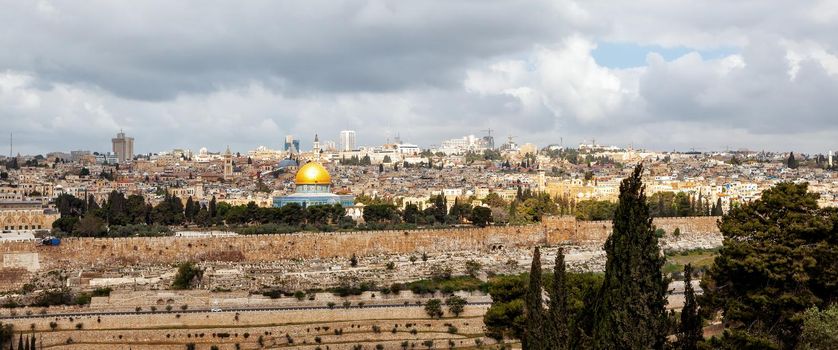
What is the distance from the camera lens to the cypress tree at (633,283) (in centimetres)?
1759

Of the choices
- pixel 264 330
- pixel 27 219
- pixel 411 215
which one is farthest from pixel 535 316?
pixel 27 219

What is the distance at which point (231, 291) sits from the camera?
38.6 m

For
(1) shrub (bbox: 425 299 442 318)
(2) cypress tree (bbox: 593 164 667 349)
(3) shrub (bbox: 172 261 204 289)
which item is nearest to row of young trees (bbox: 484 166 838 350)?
(2) cypress tree (bbox: 593 164 667 349)

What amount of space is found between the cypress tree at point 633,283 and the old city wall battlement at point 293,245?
112ft

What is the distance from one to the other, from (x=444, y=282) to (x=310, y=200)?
33.5m

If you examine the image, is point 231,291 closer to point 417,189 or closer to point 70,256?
point 70,256

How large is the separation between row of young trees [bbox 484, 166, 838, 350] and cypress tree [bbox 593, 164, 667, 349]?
2 centimetres

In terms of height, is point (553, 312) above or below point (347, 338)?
above

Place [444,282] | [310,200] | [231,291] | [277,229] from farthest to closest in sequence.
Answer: [310,200] → [277,229] → [444,282] → [231,291]

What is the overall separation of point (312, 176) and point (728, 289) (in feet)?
177

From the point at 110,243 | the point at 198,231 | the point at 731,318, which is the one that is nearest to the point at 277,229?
the point at 198,231

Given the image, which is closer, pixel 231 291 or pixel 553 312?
pixel 553 312

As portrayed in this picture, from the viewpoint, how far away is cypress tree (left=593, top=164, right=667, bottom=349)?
57.7 ft

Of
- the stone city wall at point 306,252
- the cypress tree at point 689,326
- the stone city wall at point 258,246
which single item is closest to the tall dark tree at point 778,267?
the cypress tree at point 689,326
